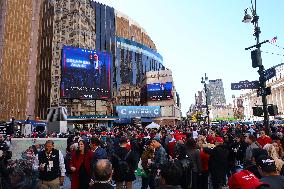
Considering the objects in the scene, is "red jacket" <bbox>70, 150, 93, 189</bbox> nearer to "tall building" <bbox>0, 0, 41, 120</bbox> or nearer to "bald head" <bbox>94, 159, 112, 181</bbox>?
"bald head" <bbox>94, 159, 112, 181</bbox>

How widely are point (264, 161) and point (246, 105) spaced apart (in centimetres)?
15380

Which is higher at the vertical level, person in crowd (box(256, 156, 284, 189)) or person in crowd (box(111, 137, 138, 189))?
person in crowd (box(256, 156, 284, 189))

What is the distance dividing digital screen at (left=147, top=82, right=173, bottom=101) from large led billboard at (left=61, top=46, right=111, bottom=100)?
84.7 ft

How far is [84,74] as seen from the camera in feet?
152

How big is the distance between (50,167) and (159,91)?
67277 millimetres

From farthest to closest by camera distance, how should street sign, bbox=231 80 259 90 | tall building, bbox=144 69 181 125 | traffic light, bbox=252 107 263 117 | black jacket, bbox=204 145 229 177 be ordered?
tall building, bbox=144 69 181 125
street sign, bbox=231 80 259 90
traffic light, bbox=252 107 263 117
black jacket, bbox=204 145 229 177

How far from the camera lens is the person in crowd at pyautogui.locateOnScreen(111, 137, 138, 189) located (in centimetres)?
741

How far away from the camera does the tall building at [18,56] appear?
271 feet

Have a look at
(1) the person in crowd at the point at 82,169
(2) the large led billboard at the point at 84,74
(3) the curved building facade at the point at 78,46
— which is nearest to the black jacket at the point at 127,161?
(1) the person in crowd at the point at 82,169

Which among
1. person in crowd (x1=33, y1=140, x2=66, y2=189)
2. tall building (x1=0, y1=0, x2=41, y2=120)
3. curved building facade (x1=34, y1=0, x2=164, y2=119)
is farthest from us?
curved building facade (x1=34, y1=0, x2=164, y2=119)

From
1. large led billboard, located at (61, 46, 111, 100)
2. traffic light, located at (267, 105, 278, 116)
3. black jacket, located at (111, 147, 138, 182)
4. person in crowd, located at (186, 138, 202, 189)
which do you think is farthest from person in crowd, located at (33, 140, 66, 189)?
large led billboard, located at (61, 46, 111, 100)

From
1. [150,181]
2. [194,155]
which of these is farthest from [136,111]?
[194,155]

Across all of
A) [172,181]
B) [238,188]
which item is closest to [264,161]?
[238,188]

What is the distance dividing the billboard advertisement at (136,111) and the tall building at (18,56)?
40020 millimetres
